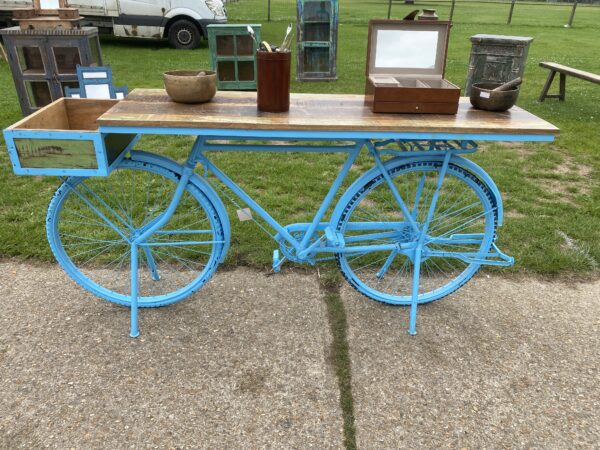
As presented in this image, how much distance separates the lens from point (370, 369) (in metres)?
2.68

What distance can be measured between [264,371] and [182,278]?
3.46 feet

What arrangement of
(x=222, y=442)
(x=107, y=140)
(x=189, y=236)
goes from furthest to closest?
(x=189, y=236)
(x=107, y=140)
(x=222, y=442)

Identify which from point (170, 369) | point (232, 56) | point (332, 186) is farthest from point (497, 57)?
point (170, 369)

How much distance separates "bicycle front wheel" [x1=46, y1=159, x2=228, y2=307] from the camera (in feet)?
9.21

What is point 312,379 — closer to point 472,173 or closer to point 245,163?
point 472,173

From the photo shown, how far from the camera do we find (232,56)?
8047 mm

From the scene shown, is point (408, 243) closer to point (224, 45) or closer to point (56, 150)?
point (56, 150)

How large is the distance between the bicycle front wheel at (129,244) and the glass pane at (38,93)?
94.5 inches

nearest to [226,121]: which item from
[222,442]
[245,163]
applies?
[222,442]

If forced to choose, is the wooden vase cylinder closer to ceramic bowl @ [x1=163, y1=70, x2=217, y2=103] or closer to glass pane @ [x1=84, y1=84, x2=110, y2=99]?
ceramic bowl @ [x1=163, y1=70, x2=217, y2=103]

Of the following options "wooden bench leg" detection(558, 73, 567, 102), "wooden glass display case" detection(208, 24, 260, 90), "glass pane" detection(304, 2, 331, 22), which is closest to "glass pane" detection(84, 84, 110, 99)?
"wooden glass display case" detection(208, 24, 260, 90)

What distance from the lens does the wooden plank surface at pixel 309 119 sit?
2.33 metres

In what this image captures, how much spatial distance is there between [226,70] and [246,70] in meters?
0.32

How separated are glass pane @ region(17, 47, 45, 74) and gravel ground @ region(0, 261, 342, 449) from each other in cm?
386
